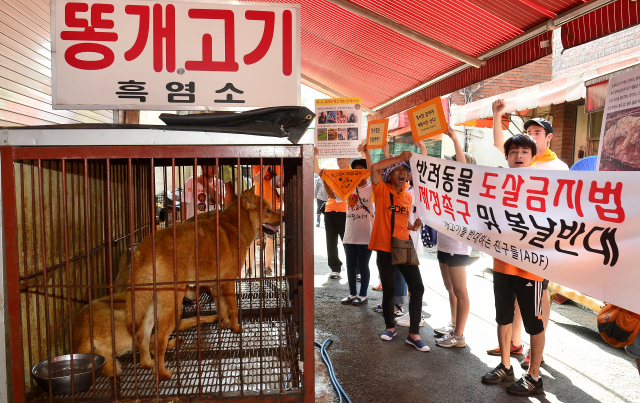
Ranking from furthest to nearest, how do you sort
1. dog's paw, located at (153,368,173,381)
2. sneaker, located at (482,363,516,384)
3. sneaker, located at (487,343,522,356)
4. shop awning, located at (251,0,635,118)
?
1. sneaker, located at (487,343,522,356)
2. shop awning, located at (251,0,635,118)
3. sneaker, located at (482,363,516,384)
4. dog's paw, located at (153,368,173,381)

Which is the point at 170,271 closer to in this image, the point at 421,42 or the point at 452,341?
the point at 452,341

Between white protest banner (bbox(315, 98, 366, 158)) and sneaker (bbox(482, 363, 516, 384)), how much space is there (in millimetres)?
3204

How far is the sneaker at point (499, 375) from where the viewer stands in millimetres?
4062

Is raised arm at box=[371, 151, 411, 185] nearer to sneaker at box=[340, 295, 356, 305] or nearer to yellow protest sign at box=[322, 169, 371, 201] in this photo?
yellow protest sign at box=[322, 169, 371, 201]

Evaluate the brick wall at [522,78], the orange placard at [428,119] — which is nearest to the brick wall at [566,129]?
the brick wall at [522,78]

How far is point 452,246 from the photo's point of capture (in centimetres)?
495

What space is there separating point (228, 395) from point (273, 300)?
8.94 feet

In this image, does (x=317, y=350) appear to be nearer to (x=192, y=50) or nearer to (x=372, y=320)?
(x=372, y=320)

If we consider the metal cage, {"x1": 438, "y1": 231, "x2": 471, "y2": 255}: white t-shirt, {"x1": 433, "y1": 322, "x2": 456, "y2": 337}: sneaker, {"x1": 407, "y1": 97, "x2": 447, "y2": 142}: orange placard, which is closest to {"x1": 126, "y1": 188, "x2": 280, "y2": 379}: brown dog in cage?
→ the metal cage

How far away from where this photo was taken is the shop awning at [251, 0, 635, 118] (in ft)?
14.1

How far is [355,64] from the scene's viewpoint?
8258 millimetres

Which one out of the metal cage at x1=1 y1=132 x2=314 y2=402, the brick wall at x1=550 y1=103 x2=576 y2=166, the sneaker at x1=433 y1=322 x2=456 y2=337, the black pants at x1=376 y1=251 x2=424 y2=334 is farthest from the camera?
the brick wall at x1=550 y1=103 x2=576 y2=166

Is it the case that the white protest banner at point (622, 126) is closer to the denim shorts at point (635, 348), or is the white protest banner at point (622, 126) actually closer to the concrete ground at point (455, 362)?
the denim shorts at point (635, 348)

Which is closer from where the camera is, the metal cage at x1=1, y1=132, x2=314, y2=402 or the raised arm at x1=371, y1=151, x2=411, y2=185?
the metal cage at x1=1, y1=132, x2=314, y2=402
